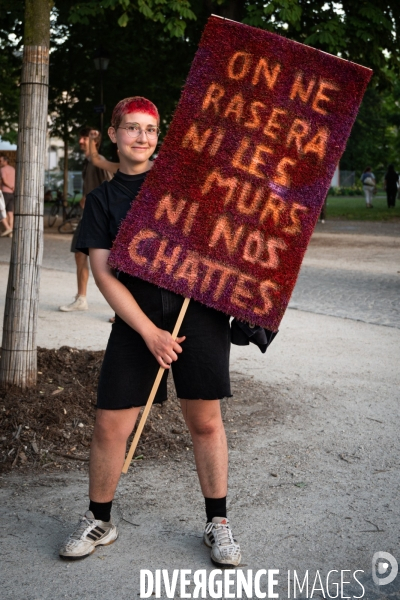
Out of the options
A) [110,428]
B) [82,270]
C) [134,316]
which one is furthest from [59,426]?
[82,270]

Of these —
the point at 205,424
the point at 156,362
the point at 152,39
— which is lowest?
the point at 152,39

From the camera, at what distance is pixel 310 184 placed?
348cm

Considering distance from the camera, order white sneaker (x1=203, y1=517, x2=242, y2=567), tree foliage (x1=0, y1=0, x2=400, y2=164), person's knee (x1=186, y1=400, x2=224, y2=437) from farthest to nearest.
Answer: tree foliage (x1=0, y1=0, x2=400, y2=164)
person's knee (x1=186, y1=400, x2=224, y2=437)
white sneaker (x1=203, y1=517, x2=242, y2=567)

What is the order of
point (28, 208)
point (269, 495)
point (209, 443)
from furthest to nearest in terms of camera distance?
point (28, 208) → point (269, 495) → point (209, 443)

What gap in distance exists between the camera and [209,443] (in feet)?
11.6

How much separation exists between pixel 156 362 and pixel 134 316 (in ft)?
0.85

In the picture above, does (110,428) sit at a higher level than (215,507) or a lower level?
higher

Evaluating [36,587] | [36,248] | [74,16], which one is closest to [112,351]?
[36,587]

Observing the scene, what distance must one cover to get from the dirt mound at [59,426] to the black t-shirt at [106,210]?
5.16ft

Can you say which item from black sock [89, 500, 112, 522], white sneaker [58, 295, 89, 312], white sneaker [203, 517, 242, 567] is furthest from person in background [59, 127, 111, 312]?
white sneaker [203, 517, 242, 567]

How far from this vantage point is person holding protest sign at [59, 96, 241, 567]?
3.40m

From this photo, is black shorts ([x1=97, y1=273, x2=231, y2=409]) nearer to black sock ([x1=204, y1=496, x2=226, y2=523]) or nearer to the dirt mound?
black sock ([x1=204, y1=496, x2=226, y2=523])

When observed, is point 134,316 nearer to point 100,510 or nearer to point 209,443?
point 209,443

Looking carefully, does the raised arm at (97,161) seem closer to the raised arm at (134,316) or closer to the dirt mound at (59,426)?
the dirt mound at (59,426)
